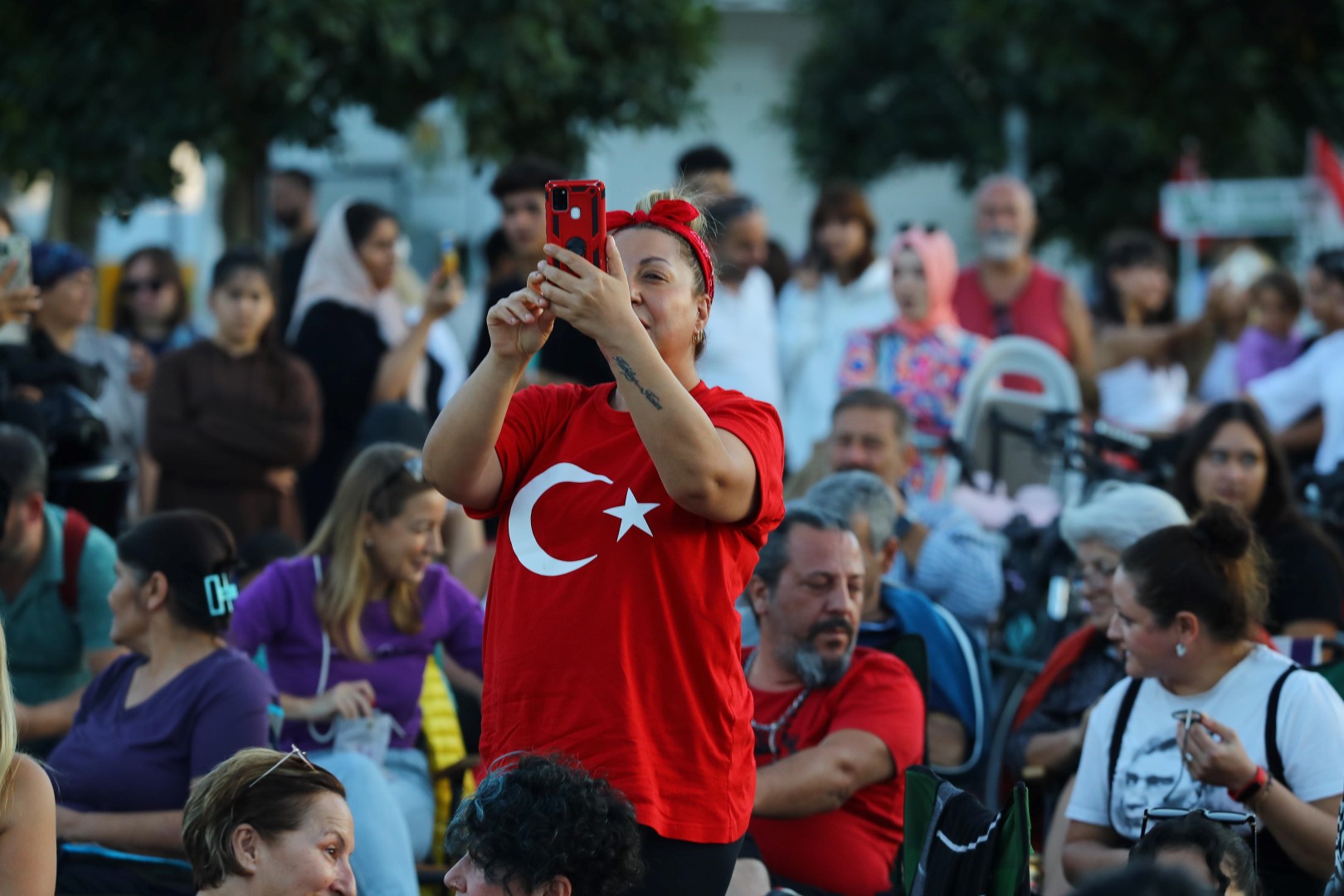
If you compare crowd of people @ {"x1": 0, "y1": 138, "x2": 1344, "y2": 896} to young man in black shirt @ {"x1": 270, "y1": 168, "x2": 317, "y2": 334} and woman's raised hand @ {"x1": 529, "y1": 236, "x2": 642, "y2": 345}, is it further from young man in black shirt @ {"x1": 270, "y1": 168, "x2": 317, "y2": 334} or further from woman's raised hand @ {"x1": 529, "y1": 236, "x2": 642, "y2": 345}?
young man in black shirt @ {"x1": 270, "y1": 168, "x2": 317, "y2": 334}

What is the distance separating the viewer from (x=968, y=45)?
19609mm

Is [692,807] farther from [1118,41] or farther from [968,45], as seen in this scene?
[968,45]

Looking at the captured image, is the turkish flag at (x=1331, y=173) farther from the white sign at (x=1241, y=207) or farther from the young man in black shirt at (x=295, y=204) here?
the young man in black shirt at (x=295, y=204)

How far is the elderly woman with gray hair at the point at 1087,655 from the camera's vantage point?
4781 millimetres

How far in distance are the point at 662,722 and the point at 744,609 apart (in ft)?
7.56

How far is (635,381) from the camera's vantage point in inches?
105

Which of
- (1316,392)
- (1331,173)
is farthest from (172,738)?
(1331,173)

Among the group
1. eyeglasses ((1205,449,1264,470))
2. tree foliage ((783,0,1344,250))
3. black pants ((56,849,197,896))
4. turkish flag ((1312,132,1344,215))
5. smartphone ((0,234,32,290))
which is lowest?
black pants ((56,849,197,896))

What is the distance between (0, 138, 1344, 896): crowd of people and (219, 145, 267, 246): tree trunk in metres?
1.26

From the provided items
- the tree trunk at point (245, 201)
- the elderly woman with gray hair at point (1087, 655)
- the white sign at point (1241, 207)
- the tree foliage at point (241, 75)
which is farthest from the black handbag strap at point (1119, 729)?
the white sign at point (1241, 207)

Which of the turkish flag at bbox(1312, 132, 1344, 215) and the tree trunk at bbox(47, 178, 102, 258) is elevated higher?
the turkish flag at bbox(1312, 132, 1344, 215)

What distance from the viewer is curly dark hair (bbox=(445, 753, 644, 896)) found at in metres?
2.71

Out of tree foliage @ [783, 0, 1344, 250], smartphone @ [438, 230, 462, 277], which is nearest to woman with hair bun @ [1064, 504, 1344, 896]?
smartphone @ [438, 230, 462, 277]

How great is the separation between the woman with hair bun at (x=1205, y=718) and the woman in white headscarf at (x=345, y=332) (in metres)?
3.92
